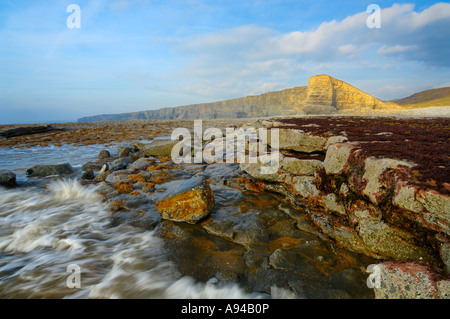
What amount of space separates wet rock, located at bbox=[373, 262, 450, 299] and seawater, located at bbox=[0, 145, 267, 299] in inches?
69.1

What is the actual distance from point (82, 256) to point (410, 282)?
18.9 ft

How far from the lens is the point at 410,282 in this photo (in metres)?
2.71

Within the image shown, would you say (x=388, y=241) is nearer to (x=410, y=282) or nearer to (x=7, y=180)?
(x=410, y=282)

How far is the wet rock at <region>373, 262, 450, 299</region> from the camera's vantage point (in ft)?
8.29

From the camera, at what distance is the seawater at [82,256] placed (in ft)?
11.4

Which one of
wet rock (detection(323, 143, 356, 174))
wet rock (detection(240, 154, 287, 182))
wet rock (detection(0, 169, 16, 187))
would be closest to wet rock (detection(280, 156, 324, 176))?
wet rock (detection(240, 154, 287, 182))

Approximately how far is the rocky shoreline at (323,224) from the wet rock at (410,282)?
1cm

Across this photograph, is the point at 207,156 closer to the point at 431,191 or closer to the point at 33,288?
the point at 33,288

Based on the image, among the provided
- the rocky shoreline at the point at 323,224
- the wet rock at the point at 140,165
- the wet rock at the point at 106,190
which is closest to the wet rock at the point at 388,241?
the rocky shoreline at the point at 323,224

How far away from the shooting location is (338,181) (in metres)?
4.60

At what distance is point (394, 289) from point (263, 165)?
169 inches

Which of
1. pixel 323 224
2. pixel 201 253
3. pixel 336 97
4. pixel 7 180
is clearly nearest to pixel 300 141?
pixel 323 224

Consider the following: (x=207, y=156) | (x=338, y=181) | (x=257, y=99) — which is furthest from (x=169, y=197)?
(x=257, y=99)

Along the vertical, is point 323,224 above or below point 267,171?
below
